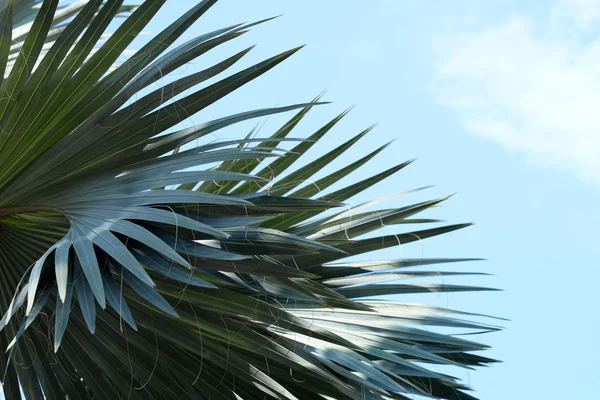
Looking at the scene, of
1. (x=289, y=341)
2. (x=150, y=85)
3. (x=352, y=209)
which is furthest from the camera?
(x=352, y=209)

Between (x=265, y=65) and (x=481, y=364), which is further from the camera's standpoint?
(x=481, y=364)

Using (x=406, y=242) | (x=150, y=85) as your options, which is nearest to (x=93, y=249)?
(x=150, y=85)

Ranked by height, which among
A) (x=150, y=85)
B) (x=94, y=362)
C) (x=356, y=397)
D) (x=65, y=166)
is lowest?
(x=94, y=362)

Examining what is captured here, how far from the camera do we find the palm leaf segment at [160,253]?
1.69 metres

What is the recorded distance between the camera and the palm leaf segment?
1686 millimetres

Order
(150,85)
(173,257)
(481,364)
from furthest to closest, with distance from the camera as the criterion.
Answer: (481,364) < (150,85) < (173,257)

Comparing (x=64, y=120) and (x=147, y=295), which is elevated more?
(x=64, y=120)

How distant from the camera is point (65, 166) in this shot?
1912mm

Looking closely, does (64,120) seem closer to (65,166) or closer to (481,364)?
(65,166)

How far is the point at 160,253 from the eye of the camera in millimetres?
1596

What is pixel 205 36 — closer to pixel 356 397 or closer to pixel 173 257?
pixel 173 257

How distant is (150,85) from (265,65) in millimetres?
276

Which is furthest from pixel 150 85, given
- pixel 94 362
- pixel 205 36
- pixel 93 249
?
pixel 94 362

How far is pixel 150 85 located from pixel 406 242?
824 millimetres
